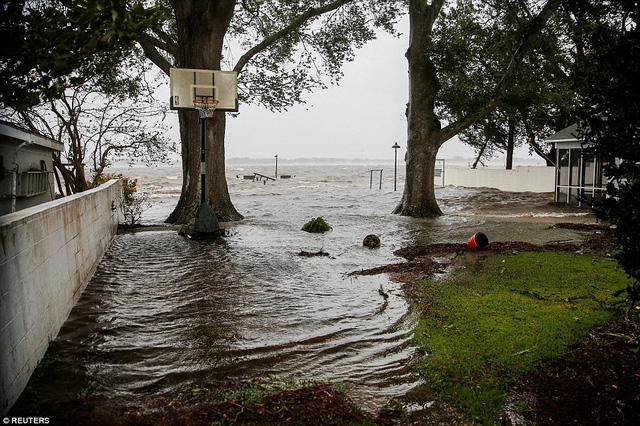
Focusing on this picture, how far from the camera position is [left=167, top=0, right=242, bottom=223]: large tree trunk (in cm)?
1464

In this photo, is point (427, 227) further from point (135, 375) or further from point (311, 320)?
point (135, 375)

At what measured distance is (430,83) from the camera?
1792 centimetres

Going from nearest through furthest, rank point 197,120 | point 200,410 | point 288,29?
point 200,410
point 197,120
point 288,29

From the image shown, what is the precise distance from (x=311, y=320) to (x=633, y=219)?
11.5 feet

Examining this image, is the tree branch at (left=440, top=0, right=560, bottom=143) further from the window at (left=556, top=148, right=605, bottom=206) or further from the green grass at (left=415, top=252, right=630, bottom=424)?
the green grass at (left=415, top=252, right=630, bottom=424)

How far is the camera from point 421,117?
1808cm

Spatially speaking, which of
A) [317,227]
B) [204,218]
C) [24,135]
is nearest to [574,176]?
[317,227]

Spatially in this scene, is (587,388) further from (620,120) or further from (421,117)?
(421,117)

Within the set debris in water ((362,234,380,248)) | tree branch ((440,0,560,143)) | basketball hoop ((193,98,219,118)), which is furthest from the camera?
tree branch ((440,0,560,143))

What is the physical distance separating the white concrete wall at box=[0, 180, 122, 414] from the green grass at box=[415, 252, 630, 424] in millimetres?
3148

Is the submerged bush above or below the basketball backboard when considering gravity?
below

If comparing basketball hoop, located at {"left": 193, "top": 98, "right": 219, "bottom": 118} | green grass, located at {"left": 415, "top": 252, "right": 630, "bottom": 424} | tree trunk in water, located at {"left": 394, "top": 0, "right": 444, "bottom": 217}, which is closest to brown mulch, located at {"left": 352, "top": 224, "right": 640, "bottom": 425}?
green grass, located at {"left": 415, "top": 252, "right": 630, "bottom": 424}

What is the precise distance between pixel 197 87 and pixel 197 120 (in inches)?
94.6

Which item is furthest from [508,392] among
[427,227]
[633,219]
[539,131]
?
[539,131]
